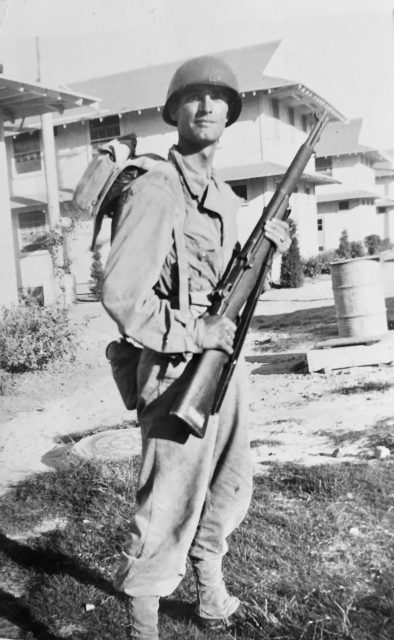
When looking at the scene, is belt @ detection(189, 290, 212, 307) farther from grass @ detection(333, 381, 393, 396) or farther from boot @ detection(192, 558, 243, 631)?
grass @ detection(333, 381, 393, 396)

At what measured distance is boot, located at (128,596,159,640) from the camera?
2.41 m

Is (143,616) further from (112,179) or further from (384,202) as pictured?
(384,202)

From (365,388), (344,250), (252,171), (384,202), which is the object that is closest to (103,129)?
(252,171)

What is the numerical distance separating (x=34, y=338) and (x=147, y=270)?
660 cm

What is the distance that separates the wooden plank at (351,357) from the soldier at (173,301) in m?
5.52

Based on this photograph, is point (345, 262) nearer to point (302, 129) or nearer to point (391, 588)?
point (391, 588)

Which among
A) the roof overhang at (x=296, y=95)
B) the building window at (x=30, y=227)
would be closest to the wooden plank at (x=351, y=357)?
the roof overhang at (x=296, y=95)

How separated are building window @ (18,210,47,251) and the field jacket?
20156mm

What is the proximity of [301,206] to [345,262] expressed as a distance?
54.7 ft

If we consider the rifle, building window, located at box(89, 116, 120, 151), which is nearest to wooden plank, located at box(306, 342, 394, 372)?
the rifle

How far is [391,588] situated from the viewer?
2963 mm

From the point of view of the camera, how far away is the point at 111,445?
552cm

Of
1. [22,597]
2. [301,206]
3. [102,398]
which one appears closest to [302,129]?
[301,206]

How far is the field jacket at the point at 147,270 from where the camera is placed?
2.15 m
